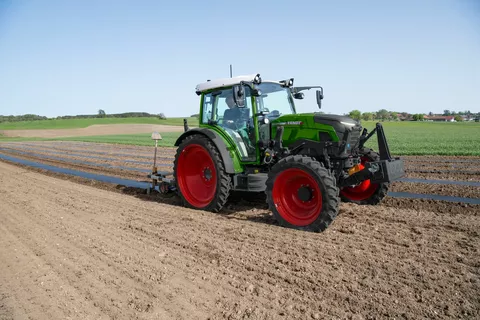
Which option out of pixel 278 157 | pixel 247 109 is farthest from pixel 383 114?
pixel 278 157

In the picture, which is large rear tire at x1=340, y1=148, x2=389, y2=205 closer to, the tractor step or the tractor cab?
the tractor cab

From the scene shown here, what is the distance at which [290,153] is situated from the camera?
548 cm

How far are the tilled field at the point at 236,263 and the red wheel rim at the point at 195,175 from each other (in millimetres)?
387

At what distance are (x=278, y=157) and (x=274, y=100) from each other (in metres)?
1.01

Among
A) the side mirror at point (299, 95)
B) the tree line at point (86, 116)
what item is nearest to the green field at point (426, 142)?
the side mirror at point (299, 95)

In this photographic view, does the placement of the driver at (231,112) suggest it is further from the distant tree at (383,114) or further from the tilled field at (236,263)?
the distant tree at (383,114)

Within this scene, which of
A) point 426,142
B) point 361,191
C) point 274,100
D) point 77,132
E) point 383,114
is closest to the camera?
point 274,100

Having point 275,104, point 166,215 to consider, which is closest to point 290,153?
point 275,104

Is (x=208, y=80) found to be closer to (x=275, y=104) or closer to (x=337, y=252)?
(x=275, y=104)

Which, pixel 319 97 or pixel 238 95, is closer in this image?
pixel 238 95

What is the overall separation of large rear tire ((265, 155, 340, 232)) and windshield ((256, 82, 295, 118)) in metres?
1.22

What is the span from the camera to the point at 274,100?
5980 mm

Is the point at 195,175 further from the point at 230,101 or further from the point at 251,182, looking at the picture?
the point at 230,101

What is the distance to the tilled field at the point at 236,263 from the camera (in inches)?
118
